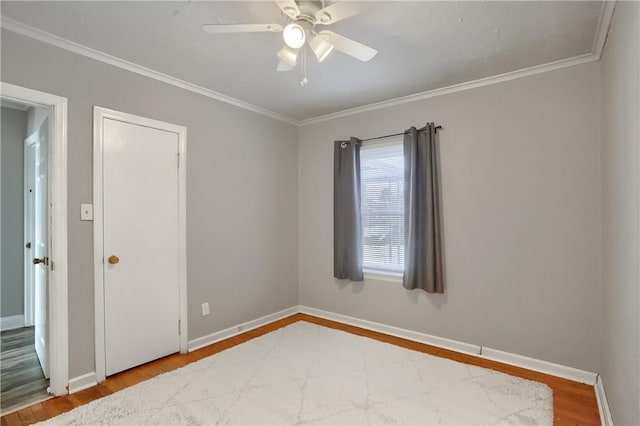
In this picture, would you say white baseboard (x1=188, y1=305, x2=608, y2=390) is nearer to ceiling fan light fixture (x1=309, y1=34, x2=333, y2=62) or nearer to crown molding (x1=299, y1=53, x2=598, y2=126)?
crown molding (x1=299, y1=53, x2=598, y2=126)

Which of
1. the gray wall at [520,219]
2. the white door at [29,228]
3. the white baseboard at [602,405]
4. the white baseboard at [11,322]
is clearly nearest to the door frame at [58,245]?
the white door at [29,228]

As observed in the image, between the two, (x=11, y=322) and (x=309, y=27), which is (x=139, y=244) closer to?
(x=309, y=27)

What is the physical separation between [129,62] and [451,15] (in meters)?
2.37

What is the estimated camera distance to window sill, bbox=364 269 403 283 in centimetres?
343

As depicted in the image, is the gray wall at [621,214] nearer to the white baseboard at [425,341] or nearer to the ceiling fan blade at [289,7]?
the white baseboard at [425,341]

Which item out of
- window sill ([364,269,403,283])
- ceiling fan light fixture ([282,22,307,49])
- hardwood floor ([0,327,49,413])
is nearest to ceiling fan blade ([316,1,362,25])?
ceiling fan light fixture ([282,22,307,49])

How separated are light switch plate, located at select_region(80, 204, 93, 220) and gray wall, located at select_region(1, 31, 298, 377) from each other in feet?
0.10

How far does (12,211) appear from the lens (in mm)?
3660

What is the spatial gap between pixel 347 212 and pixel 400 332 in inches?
55.1

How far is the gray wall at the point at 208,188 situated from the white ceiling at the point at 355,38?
22cm

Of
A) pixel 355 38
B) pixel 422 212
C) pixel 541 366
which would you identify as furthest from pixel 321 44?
pixel 541 366

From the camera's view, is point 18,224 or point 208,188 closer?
point 208,188

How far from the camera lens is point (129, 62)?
2.53 metres

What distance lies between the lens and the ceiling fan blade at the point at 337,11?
1.49 metres
